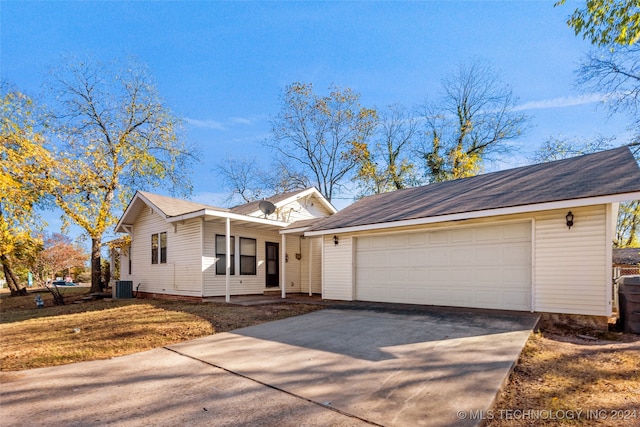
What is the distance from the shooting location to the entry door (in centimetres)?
1412

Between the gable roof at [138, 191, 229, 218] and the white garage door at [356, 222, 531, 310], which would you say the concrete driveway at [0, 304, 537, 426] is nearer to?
the white garage door at [356, 222, 531, 310]

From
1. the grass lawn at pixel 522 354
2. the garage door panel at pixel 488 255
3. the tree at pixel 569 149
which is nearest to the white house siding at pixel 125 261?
the grass lawn at pixel 522 354

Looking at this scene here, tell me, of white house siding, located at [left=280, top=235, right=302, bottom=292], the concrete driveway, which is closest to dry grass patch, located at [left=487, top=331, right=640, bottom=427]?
the concrete driveway

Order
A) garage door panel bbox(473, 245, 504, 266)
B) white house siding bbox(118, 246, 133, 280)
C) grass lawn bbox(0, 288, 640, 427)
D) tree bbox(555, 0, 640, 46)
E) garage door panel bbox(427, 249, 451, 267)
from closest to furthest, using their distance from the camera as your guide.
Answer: grass lawn bbox(0, 288, 640, 427) → tree bbox(555, 0, 640, 46) → garage door panel bbox(473, 245, 504, 266) → garage door panel bbox(427, 249, 451, 267) → white house siding bbox(118, 246, 133, 280)

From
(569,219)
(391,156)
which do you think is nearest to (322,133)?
(391,156)

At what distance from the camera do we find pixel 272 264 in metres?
14.3

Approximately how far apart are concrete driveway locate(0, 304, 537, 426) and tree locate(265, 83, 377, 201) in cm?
2169

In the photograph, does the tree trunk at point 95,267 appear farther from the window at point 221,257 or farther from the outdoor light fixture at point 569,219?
the outdoor light fixture at point 569,219

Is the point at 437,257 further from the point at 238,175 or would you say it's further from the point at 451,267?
the point at 238,175

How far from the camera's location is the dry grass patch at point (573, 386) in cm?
311

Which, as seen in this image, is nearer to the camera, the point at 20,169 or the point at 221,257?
the point at 221,257

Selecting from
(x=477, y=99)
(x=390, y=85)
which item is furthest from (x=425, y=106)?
(x=390, y=85)

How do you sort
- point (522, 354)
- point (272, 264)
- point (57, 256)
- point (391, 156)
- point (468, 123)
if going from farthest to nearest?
point (57, 256) < point (391, 156) < point (468, 123) < point (272, 264) < point (522, 354)

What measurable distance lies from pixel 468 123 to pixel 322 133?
35.9 feet
